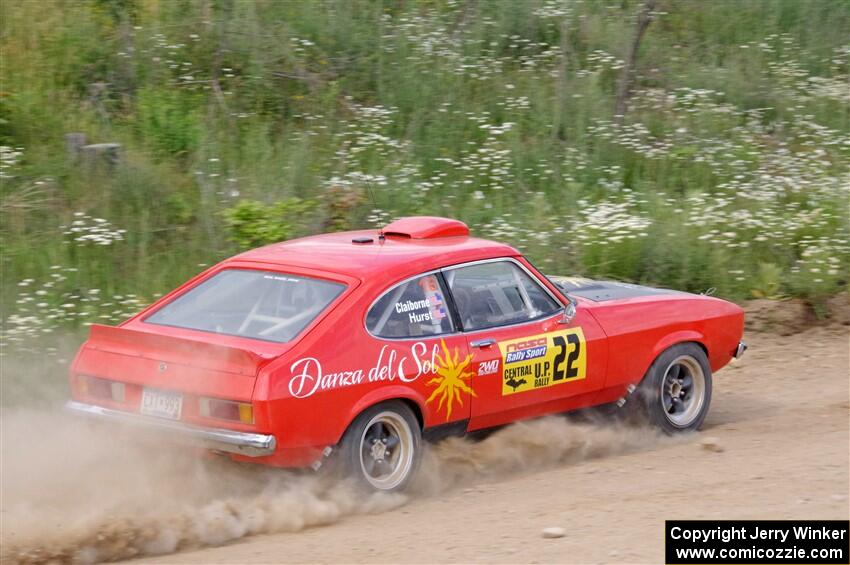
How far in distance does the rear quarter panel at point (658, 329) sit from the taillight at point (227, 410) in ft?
8.32

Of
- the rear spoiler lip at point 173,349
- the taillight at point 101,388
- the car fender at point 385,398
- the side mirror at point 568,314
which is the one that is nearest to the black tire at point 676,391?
the side mirror at point 568,314

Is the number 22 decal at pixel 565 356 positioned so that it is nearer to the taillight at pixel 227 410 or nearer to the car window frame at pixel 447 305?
the car window frame at pixel 447 305

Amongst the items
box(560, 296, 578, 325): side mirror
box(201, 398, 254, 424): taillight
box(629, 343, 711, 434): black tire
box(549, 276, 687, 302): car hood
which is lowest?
box(629, 343, 711, 434): black tire

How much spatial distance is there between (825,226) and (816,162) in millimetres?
2351

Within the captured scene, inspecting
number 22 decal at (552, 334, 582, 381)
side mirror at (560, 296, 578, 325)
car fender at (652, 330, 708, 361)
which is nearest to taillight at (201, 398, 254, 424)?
number 22 decal at (552, 334, 582, 381)

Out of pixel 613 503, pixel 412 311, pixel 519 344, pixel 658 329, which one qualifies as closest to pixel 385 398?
pixel 412 311

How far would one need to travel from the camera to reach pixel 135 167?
10781 millimetres

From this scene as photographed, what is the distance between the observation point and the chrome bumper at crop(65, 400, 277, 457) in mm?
5316

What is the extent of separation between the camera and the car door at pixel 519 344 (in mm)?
6340

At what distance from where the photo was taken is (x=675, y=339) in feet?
23.8

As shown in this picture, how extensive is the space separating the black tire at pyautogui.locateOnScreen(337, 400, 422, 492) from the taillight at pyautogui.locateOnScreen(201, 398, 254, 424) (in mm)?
556

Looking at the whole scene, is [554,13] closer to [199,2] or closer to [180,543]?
[199,2]

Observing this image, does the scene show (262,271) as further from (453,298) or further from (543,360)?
(543,360)

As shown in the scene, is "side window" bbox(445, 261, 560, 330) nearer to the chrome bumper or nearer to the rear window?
the rear window
